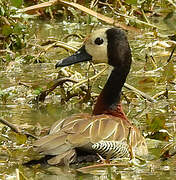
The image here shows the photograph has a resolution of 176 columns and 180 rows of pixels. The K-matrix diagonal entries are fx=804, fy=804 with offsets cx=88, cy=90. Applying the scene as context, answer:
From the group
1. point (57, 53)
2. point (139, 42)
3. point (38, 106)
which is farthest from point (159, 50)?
point (38, 106)

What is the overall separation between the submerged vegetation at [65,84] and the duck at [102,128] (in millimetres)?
159

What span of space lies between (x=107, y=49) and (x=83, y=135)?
48.1 inches

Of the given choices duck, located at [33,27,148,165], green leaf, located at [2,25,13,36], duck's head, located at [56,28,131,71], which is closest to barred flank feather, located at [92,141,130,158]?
duck, located at [33,27,148,165]

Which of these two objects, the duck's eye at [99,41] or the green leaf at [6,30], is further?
the green leaf at [6,30]

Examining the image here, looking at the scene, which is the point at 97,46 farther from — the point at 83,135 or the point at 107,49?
the point at 83,135

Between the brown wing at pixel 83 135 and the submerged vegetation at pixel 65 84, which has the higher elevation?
the brown wing at pixel 83 135

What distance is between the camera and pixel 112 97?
6.97 m

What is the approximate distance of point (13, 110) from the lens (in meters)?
7.76

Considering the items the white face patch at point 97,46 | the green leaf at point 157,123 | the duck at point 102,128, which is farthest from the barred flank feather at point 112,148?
the white face patch at point 97,46

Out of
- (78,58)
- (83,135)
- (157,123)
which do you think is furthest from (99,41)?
(83,135)

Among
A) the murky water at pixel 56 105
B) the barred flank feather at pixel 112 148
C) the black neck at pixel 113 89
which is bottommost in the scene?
the murky water at pixel 56 105

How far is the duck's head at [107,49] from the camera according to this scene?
278 inches

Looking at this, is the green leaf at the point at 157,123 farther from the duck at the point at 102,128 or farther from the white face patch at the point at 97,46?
the white face patch at the point at 97,46

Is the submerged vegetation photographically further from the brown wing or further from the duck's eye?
the duck's eye
